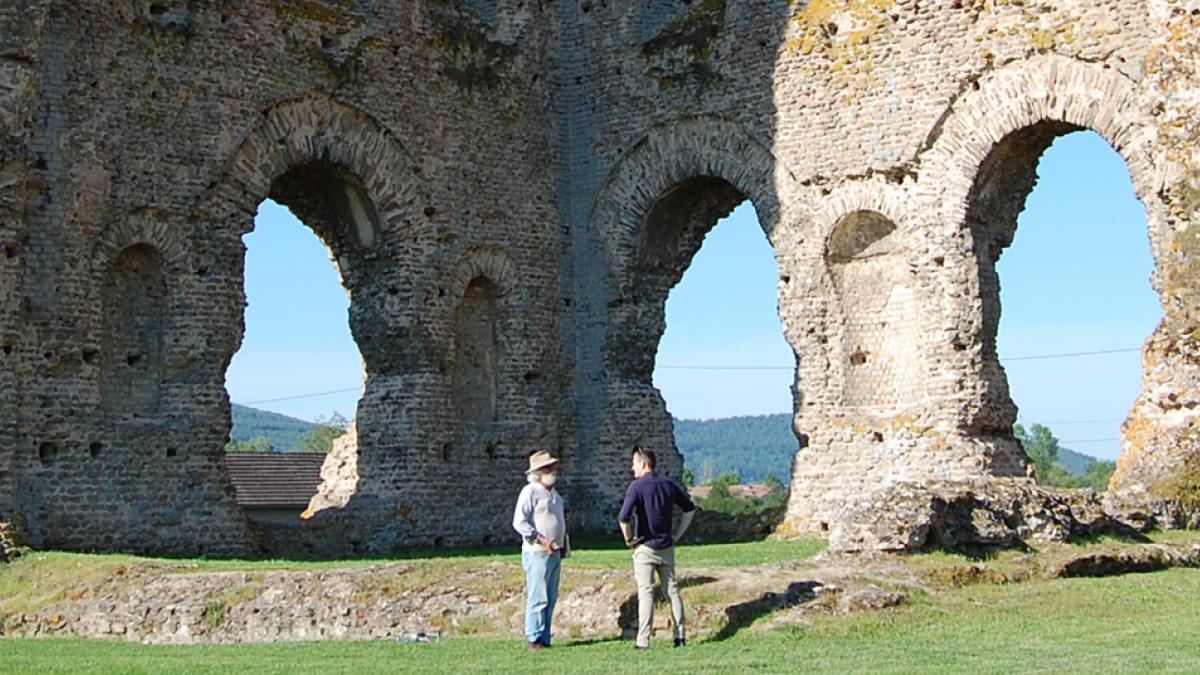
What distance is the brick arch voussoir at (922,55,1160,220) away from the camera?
1798 cm

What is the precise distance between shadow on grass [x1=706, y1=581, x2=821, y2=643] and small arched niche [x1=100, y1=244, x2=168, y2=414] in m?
8.62

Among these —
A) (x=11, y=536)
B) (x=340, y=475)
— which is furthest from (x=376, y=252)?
(x=11, y=536)

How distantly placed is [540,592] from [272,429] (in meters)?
178

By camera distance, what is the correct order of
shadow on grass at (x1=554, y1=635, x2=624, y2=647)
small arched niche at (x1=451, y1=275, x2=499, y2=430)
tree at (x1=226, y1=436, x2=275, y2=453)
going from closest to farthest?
shadow on grass at (x1=554, y1=635, x2=624, y2=647), small arched niche at (x1=451, y1=275, x2=499, y2=430), tree at (x1=226, y1=436, x2=275, y2=453)

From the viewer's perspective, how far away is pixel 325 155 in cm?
1983

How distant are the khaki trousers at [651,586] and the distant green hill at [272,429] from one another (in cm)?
15966

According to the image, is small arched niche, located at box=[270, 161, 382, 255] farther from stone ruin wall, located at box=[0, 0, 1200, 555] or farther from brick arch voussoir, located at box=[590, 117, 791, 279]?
brick arch voussoir, located at box=[590, 117, 791, 279]

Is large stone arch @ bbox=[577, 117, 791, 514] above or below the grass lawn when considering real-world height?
above

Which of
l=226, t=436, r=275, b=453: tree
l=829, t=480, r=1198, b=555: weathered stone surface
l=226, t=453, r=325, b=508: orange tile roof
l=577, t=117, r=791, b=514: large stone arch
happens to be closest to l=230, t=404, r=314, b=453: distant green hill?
l=226, t=436, r=275, b=453: tree

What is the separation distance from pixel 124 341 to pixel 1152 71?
10876 mm

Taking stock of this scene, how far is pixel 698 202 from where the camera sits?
73.7 feet

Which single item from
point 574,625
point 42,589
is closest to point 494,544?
point 42,589

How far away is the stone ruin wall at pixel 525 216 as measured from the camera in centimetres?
1741

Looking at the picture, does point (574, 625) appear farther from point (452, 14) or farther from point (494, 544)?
point (452, 14)
